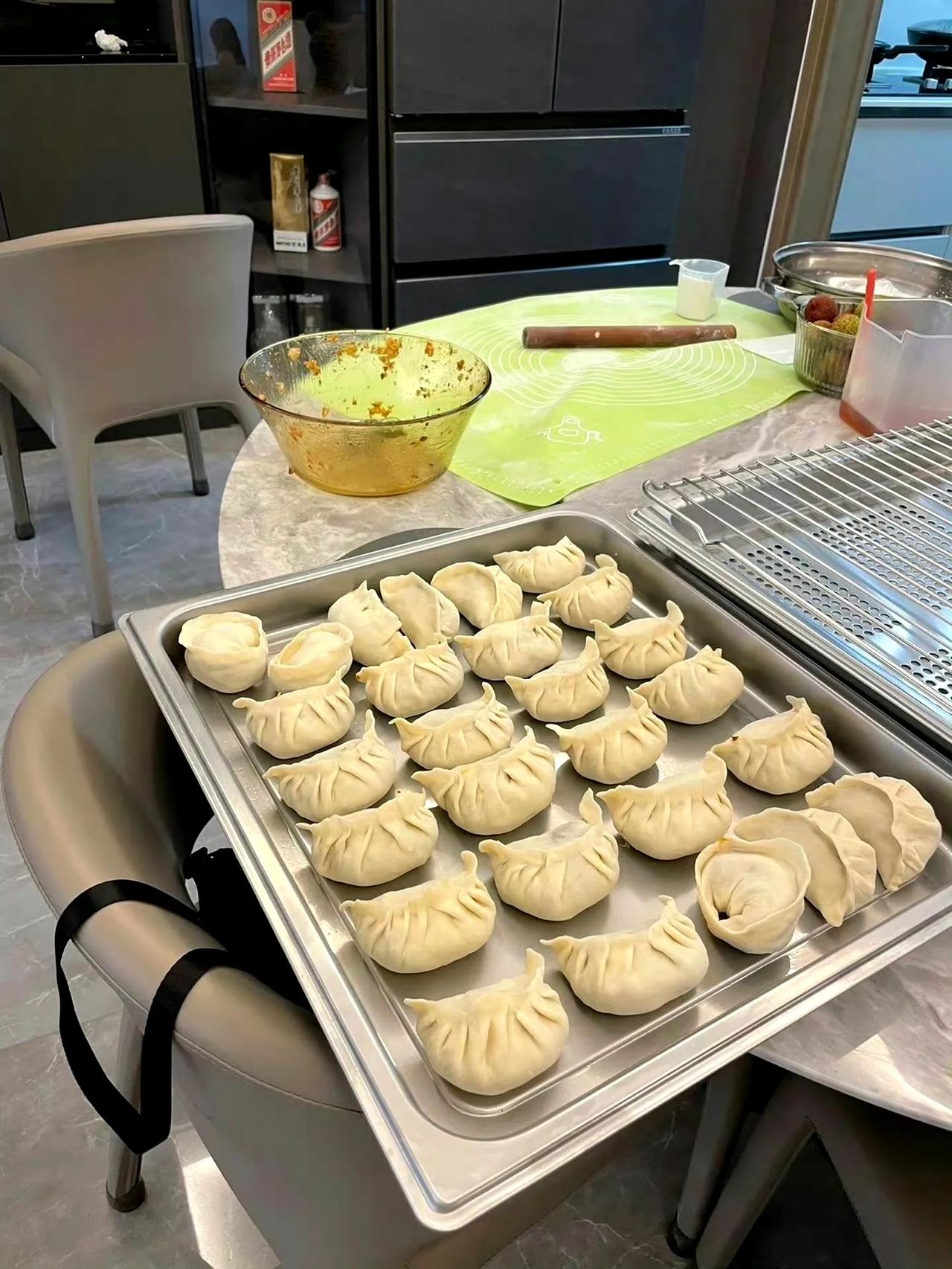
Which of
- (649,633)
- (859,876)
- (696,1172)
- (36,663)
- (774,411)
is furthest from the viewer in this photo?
(36,663)

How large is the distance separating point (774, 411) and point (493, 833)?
0.97m

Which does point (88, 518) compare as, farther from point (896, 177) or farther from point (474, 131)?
point (896, 177)

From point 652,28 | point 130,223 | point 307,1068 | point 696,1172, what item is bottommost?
point 696,1172

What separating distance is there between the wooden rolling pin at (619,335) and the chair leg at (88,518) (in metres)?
1.06

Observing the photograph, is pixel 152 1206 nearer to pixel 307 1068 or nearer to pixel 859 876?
pixel 307 1068

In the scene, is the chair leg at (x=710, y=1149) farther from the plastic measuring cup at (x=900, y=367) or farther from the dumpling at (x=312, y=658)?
the plastic measuring cup at (x=900, y=367)

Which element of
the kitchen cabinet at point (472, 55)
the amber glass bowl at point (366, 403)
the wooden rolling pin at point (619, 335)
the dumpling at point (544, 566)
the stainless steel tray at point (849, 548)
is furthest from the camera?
the kitchen cabinet at point (472, 55)

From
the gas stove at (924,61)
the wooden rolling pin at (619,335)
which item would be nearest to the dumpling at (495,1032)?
the wooden rolling pin at (619,335)

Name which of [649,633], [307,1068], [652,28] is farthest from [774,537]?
[652,28]

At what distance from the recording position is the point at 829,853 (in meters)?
0.62

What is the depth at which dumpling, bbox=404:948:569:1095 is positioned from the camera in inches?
19.8

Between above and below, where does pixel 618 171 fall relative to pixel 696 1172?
above

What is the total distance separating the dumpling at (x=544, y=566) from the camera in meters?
0.93

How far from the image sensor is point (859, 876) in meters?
0.62
